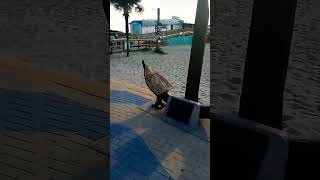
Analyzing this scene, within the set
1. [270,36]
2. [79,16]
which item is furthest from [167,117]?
[79,16]

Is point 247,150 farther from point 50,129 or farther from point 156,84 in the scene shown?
point 156,84

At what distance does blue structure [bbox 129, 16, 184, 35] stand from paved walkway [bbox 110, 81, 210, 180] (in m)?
44.3

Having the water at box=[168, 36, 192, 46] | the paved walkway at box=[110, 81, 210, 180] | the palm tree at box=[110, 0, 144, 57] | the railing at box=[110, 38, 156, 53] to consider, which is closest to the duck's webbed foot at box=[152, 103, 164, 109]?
the paved walkway at box=[110, 81, 210, 180]

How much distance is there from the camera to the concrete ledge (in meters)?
2.55

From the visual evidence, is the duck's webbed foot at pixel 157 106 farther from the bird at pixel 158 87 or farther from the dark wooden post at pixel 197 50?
the dark wooden post at pixel 197 50

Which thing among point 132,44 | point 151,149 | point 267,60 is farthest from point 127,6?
point 267,60

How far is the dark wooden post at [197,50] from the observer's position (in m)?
6.84

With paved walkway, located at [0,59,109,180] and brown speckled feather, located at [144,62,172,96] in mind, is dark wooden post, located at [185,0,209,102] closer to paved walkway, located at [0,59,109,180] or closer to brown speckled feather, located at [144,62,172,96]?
brown speckled feather, located at [144,62,172,96]

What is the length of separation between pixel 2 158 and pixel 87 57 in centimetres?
663

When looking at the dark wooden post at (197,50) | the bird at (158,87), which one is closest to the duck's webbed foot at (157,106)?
the bird at (158,87)

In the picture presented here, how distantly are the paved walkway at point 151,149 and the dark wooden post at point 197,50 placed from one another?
959 millimetres

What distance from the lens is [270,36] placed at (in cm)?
257

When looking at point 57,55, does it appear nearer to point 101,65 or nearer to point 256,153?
point 101,65

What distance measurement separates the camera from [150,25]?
5791 centimetres
